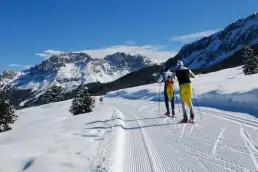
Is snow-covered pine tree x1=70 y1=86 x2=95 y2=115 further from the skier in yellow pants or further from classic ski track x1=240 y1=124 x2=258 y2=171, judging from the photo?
classic ski track x1=240 y1=124 x2=258 y2=171

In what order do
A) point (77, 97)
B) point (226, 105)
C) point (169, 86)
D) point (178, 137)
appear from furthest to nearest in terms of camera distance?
1. point (77, 97)
2. point (226, 105)
3. point (169, 86)
4. point (178, 137)

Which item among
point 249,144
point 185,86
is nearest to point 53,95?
point 185,86

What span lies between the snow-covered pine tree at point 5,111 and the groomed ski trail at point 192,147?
27.4 m

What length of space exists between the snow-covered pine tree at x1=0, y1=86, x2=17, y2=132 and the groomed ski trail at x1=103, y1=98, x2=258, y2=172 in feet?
90.0

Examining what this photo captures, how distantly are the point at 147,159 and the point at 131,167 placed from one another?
66 centimetres

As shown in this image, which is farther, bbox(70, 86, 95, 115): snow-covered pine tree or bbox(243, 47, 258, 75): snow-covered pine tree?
bbox(243, 47, 258, 75): snow-covered pine tree

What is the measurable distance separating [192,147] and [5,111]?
31.9m

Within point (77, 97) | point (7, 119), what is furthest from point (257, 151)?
point (7, 119)

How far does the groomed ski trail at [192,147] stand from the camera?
6777 mm

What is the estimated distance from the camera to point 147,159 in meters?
7.74

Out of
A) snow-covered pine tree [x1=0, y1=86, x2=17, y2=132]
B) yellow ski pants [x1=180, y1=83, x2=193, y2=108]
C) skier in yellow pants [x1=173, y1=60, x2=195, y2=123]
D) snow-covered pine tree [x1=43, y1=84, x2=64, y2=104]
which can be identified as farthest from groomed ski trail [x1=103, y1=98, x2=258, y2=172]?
snow-covered pine tree [x1=43, y1=84, x2=64, y2=104]

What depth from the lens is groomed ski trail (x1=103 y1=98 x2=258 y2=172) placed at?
678 cm

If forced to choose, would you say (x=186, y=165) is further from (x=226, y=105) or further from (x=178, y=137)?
(x=226, y=105)

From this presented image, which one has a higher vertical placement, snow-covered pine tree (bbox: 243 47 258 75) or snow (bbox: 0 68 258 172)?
snow-covered pine tree (bbox: 243 47 258 75)
